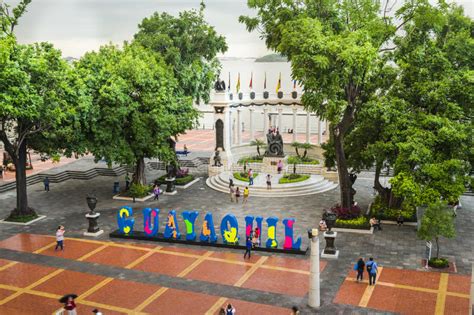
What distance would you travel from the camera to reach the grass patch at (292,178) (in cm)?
4597

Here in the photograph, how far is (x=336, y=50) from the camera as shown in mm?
29641

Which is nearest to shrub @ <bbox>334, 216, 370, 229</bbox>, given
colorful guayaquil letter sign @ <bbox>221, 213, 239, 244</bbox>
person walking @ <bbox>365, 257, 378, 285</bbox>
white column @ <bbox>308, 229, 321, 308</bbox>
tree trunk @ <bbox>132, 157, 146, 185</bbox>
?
colorful guayaquil letter sign @ <bbox>221, 213, 239, 244</bbox>

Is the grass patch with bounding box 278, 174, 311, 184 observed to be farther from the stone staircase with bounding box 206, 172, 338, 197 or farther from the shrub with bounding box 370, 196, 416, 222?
the shrub with bounding box 370, 196, 416, 222

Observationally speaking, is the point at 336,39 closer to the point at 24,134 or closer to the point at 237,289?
the point at 237,289

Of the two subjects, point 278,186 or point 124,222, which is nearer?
point 124,222

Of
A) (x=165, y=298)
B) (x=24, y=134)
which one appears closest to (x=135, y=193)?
(x=24, y=134)

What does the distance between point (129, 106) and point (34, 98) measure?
8.27 meters

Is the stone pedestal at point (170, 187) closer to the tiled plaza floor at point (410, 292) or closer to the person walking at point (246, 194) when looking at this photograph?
the person walking at point (246, 194)

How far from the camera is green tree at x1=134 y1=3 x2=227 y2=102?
47906 mm

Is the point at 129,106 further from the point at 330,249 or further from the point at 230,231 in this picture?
the point at 330,249

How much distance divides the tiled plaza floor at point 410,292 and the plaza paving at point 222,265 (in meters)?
0.06

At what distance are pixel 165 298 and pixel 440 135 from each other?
18943mm

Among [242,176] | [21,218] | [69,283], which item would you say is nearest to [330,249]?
[69,283]

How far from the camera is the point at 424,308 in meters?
22.7
